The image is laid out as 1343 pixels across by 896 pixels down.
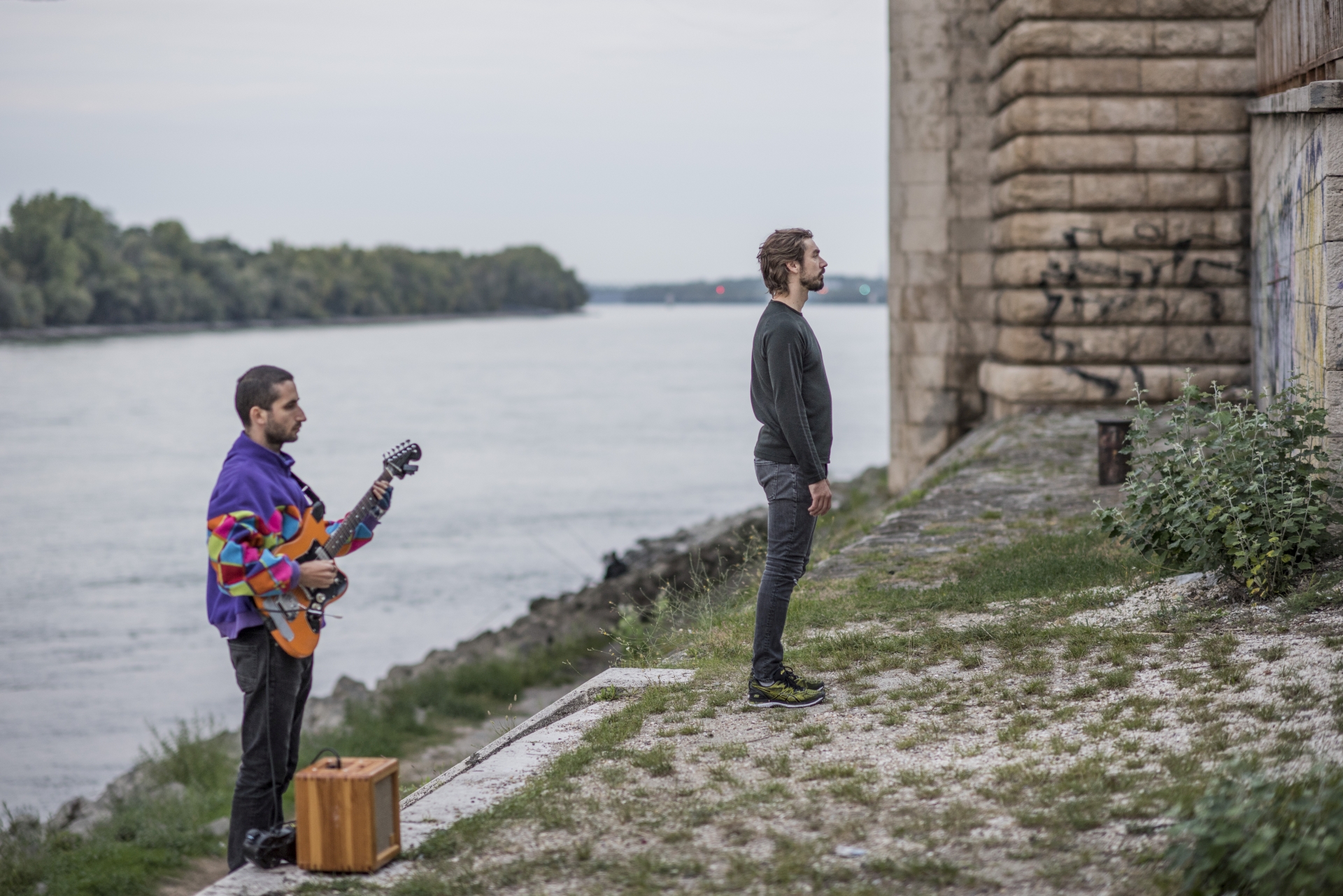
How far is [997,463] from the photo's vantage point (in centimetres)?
1180

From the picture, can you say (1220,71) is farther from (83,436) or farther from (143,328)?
(143,328)

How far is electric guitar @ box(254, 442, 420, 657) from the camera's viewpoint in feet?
14.1

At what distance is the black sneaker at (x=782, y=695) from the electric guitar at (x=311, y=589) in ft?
6.54

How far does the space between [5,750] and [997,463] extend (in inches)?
530

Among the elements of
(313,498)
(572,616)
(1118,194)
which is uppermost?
(1118,194)

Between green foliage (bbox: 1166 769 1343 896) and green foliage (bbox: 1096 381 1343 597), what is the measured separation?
282 centimetres

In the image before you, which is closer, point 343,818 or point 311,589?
point 343,818

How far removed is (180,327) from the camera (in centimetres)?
12081

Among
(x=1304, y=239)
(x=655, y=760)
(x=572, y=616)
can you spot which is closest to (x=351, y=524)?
(x=655, y=760)

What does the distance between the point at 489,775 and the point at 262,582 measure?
55.5 inches

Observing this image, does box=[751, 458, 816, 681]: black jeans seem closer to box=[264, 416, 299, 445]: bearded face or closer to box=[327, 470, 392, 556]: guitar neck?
box=[327, 470, 392, 556]: guitar neck

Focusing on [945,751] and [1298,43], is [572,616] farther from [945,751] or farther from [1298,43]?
[945,751]

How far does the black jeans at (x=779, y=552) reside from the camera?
5531 millimetres

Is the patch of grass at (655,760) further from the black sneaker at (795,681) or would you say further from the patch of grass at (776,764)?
the black sneaker at (795,681)
